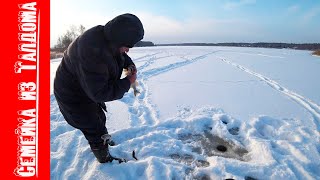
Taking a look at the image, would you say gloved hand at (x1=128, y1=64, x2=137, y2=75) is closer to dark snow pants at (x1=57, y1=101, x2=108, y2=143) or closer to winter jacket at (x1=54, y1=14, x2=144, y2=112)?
winter jacket at (x1=54, y1=14, x2=144, y2=112)

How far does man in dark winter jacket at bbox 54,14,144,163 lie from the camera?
2.21 meters

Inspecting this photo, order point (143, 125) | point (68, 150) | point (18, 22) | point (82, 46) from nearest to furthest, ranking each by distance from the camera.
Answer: point (18, 22) → point (82, 46) → point (68, 150) → point (143, 125)

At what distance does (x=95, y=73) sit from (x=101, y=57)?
13cm

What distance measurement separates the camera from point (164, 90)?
22.3 feet

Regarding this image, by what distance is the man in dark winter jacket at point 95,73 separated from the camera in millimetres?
2213

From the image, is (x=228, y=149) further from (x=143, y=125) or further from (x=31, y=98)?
(x=31, y=98)

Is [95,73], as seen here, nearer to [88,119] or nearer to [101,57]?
[101,57]

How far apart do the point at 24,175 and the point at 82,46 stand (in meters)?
1.01

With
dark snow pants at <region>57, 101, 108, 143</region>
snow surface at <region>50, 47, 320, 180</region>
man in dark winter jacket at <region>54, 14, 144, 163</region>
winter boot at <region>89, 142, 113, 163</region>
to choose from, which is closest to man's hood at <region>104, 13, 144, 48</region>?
man in dark winter jacket at <region>54, 14, 144, 163</region>

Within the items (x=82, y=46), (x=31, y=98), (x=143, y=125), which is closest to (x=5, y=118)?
(x=31, y=98)

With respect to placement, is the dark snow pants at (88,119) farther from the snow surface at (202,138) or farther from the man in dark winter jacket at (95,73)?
the snow surface at (202,138)

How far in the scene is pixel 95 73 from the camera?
2246 mm

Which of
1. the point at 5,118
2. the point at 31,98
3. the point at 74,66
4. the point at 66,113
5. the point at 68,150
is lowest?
the point at 68,150

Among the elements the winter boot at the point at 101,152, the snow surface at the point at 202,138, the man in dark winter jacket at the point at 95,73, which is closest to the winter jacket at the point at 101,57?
the man in dark winter jacket at the point at 95,73
